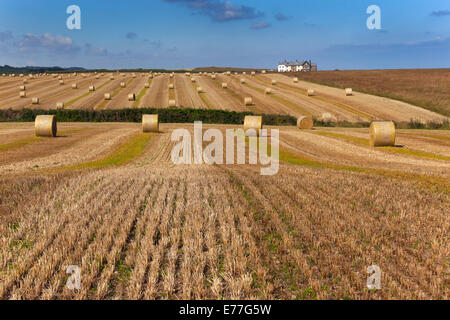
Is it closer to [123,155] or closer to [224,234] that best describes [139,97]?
[123,155]

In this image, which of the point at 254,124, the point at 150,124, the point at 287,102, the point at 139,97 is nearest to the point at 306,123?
the point at 254,124

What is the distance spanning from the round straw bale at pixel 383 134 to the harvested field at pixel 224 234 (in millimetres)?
11137

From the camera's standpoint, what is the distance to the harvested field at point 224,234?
5.77 metres

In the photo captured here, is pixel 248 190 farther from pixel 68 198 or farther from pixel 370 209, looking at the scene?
pixel 68 198

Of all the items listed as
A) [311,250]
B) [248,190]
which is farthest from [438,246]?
[248,190]

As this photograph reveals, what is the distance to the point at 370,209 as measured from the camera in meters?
10.3

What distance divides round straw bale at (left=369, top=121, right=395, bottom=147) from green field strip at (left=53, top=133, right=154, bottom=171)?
1778 cm

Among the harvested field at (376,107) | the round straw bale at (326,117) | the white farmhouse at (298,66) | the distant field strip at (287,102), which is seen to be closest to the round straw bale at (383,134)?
the round straw bale at (326,117)

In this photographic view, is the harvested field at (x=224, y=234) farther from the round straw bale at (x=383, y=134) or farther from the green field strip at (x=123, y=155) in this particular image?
the round straw bale at (x=383, y=134)

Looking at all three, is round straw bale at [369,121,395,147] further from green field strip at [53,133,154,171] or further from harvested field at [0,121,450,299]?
green field strip at [53,133,154,171]

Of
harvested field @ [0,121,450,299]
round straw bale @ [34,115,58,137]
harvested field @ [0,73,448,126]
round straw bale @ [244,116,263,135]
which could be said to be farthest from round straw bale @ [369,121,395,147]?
round straw bale @ [34,115,58,137]

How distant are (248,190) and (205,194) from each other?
171 cm

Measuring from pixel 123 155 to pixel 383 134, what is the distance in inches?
759

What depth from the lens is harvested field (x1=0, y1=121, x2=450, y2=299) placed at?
5.77 meters
